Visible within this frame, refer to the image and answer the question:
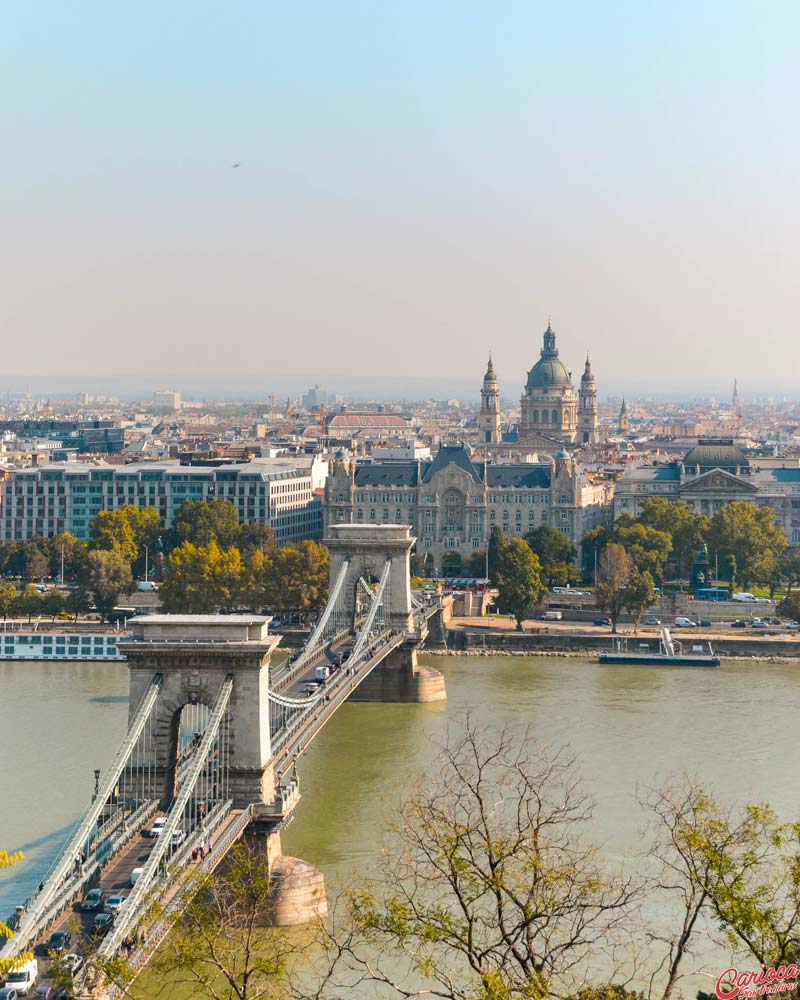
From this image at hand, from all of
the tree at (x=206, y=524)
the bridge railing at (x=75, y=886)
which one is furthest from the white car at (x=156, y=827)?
the tree at (x=206, y=524)

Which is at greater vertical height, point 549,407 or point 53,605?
point 549,407

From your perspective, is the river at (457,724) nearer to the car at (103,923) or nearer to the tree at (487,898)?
the tree at (487,898)

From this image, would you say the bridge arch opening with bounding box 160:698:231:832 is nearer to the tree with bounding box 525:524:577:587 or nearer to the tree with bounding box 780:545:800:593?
the tree with bounding box 525:524:577:587

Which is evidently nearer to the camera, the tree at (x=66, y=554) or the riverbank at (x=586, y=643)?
the riverbank at (x=586, y=643)

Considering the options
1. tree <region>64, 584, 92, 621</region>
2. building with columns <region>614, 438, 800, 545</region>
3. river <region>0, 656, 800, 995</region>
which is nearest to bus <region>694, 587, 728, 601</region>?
river <region>0, 656, 800, 995</region>

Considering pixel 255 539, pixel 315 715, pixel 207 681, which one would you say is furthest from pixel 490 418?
pixel 207 681

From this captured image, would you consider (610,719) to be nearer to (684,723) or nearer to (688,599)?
(684,723)
